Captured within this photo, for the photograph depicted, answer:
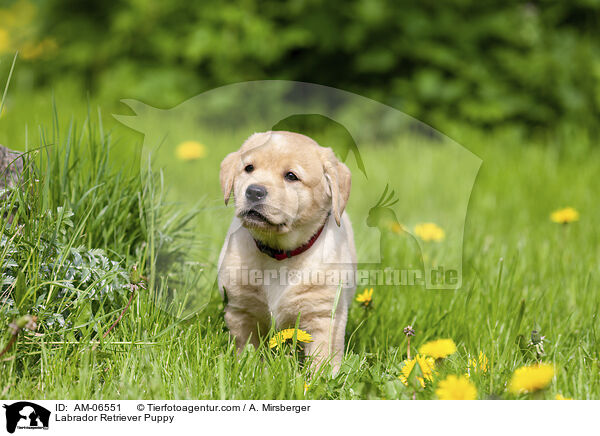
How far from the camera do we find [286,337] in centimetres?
201

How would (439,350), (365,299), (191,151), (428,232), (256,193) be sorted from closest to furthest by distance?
(256,193), (439,350), (365,299), (191,151), (428,232)

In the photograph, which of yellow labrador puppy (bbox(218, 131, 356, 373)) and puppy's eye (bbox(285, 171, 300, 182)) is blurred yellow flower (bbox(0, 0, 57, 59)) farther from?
puppy's eye (bbox(285, 171, 300, 182))

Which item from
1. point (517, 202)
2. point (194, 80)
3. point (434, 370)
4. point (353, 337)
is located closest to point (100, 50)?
point (194, 80)

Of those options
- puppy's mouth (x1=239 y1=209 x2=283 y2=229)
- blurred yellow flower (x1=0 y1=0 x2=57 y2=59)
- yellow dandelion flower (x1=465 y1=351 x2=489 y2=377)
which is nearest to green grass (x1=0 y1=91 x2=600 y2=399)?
yellow dandelion flower (x1=465 y1=351 x2=489 y2=377)

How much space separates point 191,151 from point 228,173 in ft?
2.78

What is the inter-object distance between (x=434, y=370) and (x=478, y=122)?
3.72 metres

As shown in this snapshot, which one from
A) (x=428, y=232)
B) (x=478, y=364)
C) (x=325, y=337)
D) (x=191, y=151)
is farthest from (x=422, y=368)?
(x=191, y=151)

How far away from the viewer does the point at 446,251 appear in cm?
302

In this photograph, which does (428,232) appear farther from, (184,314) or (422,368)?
(184,314)

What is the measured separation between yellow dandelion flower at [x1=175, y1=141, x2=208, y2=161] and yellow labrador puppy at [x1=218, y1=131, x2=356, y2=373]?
0.71 m

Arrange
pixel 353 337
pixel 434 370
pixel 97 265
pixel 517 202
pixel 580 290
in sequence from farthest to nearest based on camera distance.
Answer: pixel 517 202 → pixel 580 290 → pixel 353 337 → pixel 97 265 → pixel 434 370

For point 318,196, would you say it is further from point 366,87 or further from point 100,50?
point 100,50

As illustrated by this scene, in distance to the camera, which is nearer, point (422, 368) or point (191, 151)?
point (422, 368)
